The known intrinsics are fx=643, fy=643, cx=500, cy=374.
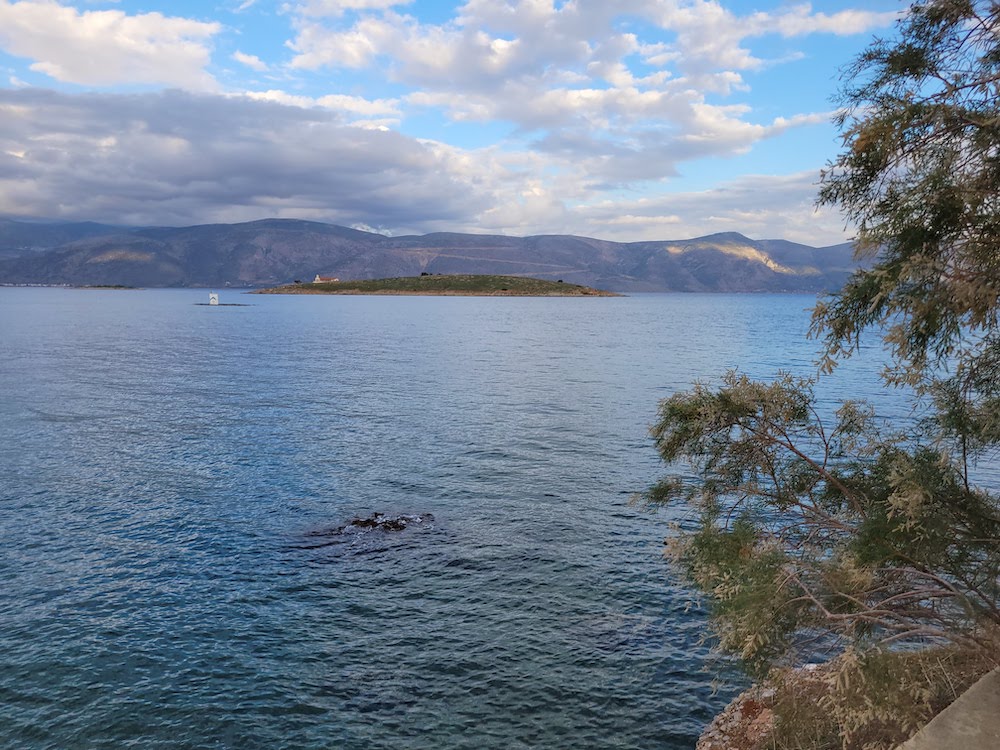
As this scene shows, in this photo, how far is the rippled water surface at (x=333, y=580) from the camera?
63.9ft

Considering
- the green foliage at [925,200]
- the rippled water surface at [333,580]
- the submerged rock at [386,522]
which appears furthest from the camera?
the submerged rock at [386,522]

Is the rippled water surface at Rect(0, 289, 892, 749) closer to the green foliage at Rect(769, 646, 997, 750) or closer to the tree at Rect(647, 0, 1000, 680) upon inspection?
the green foliage at Rect(769, 646, 997, 750)

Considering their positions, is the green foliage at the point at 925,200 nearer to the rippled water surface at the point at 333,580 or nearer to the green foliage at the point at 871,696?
the green foliage at the point at 871,696

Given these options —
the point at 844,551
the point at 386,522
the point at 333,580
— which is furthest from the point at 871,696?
the point at 386,522

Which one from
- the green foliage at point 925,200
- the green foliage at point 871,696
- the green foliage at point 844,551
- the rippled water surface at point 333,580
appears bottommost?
the rippled water surface at point 333,580

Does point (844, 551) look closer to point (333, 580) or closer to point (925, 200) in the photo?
point (925, 200)

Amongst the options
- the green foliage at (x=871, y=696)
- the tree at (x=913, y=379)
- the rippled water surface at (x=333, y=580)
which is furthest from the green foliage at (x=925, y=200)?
the rippled water surface at (x=333, y=580)

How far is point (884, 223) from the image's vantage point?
44.3 ft

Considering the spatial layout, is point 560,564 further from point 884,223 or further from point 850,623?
point 884,223

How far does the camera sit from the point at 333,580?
28000mm

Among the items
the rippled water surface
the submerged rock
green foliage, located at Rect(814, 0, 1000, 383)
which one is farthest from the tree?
the submerged rock

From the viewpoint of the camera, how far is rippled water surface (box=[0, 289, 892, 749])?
63.9 feet

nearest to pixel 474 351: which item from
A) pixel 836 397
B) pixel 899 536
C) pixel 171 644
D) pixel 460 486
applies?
pixel 836 397

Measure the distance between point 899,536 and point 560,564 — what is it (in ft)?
59.0
